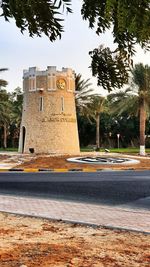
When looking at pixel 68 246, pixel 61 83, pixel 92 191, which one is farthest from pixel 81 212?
pixel 61 83

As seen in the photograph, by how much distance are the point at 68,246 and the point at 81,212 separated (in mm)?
3180

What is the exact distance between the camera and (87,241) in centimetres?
602

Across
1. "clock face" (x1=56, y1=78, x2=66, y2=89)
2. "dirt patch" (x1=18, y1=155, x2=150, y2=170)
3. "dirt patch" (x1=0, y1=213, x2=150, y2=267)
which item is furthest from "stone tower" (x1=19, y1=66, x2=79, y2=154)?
"dirt patch" (x1=0, y1=213, x2=150, y2=267)

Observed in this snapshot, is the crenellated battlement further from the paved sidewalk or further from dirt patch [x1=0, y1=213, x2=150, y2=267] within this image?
dirt patch [x1=0, y1=213, x2=150, y2=267]

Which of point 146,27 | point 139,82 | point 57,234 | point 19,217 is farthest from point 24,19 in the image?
point 139,82

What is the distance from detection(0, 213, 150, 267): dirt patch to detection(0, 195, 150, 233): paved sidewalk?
1.66 ft

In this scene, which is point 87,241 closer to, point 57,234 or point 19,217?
point 57,234

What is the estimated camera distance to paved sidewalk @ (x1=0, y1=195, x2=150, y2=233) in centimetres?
755

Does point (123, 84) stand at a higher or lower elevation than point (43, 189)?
higher

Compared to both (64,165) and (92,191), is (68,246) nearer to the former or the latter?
(92,191)

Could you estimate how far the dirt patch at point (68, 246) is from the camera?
189 inches

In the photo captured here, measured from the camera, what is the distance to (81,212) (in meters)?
8.80

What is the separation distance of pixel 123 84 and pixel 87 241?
4.62 meters

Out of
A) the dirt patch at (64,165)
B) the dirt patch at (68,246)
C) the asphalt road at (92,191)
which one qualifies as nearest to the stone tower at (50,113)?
the dirt patch at (64,165)
